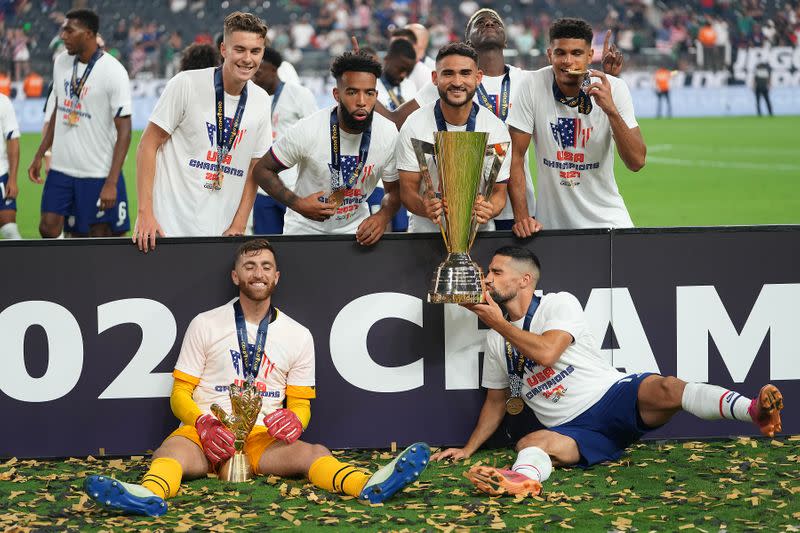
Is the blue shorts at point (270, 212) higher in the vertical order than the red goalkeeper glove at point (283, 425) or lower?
higher

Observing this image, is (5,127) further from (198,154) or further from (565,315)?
(565,315)

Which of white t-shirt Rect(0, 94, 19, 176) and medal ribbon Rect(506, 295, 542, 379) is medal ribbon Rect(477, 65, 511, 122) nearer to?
medal ribbon Rect(506, 295, 542, 379)

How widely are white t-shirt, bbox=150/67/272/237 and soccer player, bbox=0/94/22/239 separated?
376cm

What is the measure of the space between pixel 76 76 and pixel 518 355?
4.74 m

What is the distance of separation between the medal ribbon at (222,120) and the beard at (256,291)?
0.94m

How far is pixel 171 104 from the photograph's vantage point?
5.91 m

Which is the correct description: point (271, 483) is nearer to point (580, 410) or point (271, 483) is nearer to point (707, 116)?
point (580, 410)

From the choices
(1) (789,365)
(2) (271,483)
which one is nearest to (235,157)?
(2) (271,483)

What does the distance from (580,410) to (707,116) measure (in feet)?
79.1

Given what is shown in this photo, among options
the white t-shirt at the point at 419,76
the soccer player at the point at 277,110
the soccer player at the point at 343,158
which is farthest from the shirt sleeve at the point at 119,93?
the soccer player at the point at 343,158

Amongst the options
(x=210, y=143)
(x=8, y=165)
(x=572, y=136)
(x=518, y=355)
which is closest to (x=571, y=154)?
(x=572, y=136)

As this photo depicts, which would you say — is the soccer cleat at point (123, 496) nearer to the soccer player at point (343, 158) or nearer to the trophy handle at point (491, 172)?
the soccer player at point (343, 158)

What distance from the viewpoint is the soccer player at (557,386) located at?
17.3 feet

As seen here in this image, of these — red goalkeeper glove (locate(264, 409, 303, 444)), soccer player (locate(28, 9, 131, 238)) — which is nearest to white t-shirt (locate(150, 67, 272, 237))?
red goalkeeper glove (locate(264, 409, 303, 444))
